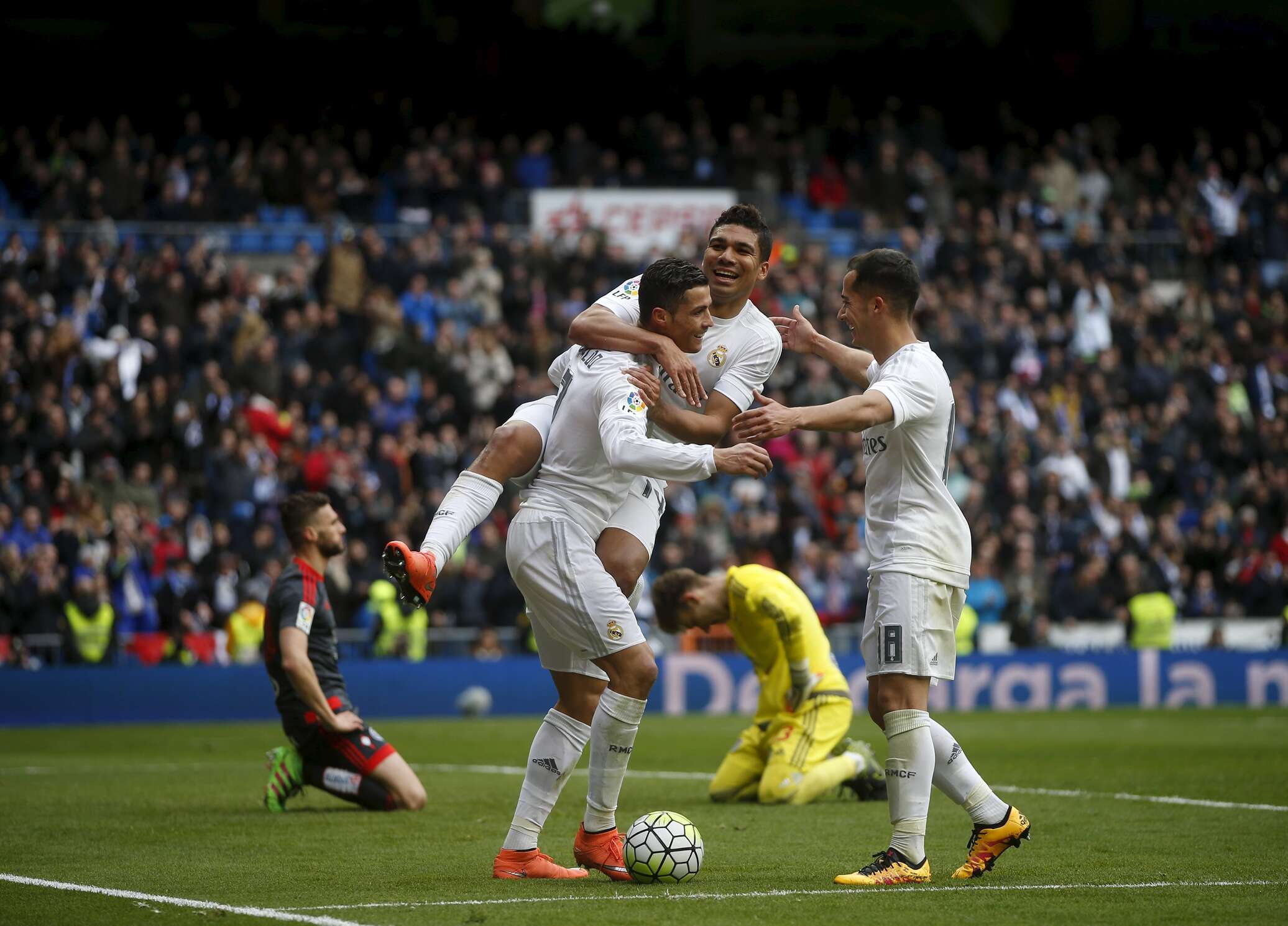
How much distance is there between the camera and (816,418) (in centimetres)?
701

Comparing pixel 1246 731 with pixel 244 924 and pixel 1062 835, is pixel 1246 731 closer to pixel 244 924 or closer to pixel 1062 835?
pixel 1062 835

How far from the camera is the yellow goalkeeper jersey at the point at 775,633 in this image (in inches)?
464

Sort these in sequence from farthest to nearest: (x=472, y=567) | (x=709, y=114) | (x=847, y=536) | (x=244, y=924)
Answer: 1. (x=709, y=114)
2. (x=847, y=536)
3. (x=472, y=567)
4. (x=244, y=924)

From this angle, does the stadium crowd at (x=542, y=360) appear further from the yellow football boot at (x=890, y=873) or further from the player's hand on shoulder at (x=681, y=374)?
the yellow football boot at (x=890, y=873)

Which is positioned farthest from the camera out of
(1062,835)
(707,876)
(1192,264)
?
(1192,264)

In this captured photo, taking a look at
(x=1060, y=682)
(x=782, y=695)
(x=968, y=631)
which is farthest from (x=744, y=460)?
(x=1060, y=682)

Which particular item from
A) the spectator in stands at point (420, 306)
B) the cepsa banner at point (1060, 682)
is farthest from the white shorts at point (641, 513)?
the spectator in stands at point (420, 306)

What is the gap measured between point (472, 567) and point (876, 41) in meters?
19.6

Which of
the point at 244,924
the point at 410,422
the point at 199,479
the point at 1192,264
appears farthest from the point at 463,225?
the point at 244,924

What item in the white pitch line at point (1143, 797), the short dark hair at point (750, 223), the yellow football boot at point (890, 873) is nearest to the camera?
the yellow football boot at point (890, 873)

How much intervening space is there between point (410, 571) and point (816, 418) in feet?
5.96

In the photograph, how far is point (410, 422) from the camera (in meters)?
22.9

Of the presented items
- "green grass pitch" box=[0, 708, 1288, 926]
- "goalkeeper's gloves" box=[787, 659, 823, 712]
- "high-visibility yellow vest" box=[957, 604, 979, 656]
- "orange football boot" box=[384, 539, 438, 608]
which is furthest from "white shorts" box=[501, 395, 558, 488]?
"high-visibility yellow vest" box=[957, 604, 979, 656]

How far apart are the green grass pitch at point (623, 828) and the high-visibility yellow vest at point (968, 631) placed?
20.9 ft
